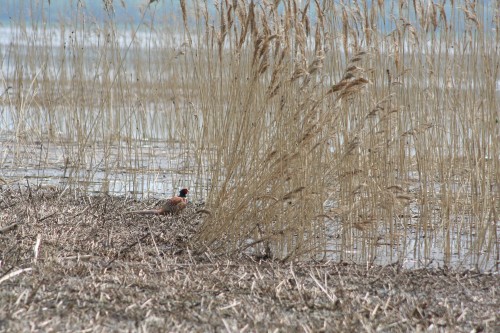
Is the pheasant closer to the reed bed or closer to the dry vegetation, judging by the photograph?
the dry vegetation

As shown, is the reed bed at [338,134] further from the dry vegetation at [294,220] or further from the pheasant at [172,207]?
the pheasant at [172,207]

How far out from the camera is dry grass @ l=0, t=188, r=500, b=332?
7.45 ft

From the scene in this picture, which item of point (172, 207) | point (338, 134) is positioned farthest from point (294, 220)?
point (172, 207)

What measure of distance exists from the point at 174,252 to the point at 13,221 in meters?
0.73

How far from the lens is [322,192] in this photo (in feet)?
11.0

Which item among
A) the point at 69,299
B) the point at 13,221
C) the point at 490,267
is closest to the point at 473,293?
the point at 490,267

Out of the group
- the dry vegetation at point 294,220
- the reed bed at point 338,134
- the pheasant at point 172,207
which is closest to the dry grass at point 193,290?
the dry vegetation at point 294,220

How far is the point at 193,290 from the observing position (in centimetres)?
260

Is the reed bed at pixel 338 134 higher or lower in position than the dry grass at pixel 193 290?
higher

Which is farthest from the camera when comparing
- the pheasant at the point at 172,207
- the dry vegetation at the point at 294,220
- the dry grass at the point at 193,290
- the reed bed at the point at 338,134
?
the pheasant at the point at 172,207

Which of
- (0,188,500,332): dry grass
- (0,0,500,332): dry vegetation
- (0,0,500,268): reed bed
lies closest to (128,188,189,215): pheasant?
(0,0,500,332): dry vegetation

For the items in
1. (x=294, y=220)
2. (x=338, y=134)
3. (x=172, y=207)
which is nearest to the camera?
(x=294, y=220)

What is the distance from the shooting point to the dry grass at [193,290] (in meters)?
2.27

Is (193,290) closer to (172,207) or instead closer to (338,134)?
(338,134)
